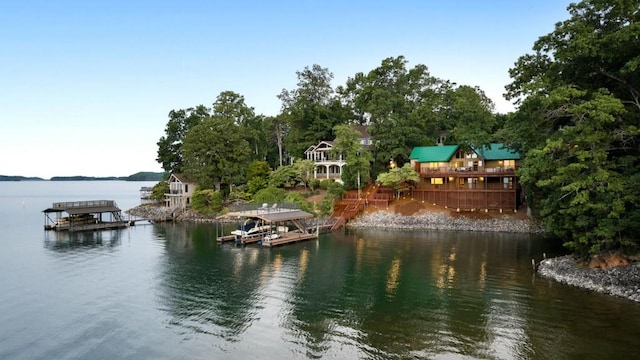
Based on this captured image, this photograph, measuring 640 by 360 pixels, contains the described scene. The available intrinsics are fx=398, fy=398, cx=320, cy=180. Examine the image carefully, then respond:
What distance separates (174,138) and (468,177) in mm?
51743

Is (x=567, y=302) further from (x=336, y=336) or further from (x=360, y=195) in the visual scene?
(x=360, y=195)

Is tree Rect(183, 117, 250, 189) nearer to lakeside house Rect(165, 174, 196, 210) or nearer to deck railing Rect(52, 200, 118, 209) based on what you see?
lakeside house Rect(165, 174, 196, 210)

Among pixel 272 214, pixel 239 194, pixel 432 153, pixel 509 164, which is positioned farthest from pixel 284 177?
pixel 509 164

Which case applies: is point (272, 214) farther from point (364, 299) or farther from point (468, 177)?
point (468, 177)

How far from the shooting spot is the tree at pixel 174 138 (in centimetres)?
7325

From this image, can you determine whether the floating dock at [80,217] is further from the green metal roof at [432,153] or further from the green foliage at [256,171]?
the green metal roof at [432,153]

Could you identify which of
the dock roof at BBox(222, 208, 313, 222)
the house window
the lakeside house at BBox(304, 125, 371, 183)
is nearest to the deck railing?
the dock roof at BBox(222, 208, 313, 222)

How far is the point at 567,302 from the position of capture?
20656 millimetres

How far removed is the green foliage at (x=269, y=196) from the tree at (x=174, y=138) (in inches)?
888

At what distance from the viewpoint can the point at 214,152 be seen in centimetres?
6131

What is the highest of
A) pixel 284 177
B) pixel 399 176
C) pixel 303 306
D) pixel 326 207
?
pixel 284 177

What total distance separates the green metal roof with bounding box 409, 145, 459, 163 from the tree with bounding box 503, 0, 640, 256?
82.9ft

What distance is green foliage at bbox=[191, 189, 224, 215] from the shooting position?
6028cm

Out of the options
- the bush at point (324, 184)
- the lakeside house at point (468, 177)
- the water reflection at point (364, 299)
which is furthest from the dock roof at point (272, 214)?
the lakeside house at point (468, 177)
